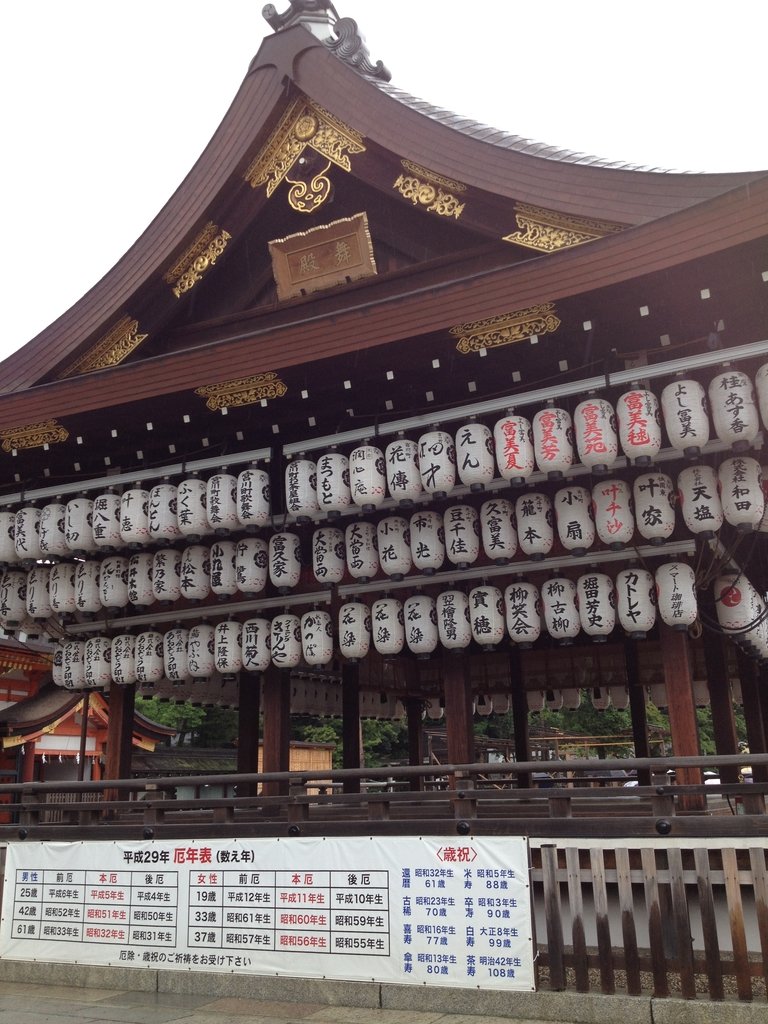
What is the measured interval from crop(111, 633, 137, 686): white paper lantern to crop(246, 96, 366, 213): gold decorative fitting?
247 inches

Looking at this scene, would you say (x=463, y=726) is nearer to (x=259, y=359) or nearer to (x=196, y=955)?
(x=196, y=955)

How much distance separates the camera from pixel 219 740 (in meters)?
34.9

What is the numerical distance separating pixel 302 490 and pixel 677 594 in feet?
14.1

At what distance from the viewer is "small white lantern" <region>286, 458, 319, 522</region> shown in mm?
9984

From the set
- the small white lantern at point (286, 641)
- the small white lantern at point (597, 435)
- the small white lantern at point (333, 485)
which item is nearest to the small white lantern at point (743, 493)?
the small white lantern at point (597, 435)

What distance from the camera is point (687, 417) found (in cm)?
834

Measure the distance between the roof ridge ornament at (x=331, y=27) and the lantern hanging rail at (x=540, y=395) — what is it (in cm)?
508

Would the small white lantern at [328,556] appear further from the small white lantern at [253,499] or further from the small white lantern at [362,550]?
the small white lantern at [253,499]

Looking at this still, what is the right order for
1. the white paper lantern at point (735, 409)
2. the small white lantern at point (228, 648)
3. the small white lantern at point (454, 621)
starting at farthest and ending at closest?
the small white lantern at point (228, 648) → the small white lantern at point (454, 621) → the white paper lantern at point (735, 409)

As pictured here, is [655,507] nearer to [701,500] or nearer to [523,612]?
[701,500]

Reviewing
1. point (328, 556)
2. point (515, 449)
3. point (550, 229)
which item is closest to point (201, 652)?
point (328, 556)

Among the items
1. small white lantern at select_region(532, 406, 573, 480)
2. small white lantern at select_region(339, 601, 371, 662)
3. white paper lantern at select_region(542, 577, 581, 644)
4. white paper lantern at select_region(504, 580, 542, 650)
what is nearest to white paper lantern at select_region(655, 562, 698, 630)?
white paper lantern at select_region(542, 577, 581, 644)

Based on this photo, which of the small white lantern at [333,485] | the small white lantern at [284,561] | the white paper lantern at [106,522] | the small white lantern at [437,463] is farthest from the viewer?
the white paper lantern at [106,522]

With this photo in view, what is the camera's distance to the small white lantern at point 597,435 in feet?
28.0
